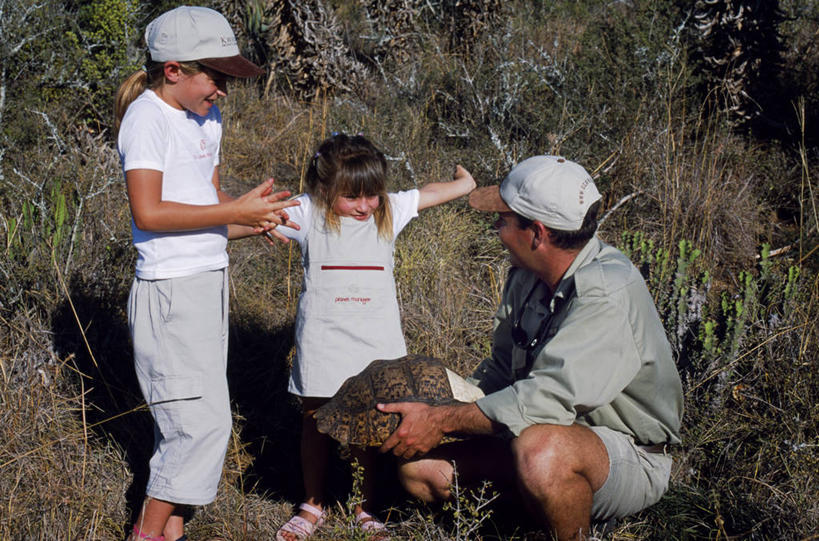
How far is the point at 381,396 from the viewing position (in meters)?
2.51

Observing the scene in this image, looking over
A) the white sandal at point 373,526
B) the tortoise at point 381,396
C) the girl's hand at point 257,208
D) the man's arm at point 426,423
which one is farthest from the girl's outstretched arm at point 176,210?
the white sandal at point 373,526

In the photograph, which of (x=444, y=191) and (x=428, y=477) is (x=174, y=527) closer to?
(x=428, y=477)

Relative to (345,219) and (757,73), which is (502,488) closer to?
(345,219)

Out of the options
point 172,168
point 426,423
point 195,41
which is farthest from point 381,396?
point 195,41

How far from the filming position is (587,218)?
8.51 ft

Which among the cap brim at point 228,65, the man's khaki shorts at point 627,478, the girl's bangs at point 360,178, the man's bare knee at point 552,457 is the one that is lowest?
the man's khaki shorts at point 627,478

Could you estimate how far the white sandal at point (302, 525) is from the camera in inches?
114

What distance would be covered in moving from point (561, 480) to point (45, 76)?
5602mm

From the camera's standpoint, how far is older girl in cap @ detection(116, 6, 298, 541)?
248 cm

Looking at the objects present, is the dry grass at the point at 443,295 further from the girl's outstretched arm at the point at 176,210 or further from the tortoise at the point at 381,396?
the girl's outstretched arm at the point at 176,210

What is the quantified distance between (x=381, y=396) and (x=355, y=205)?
2.82ft

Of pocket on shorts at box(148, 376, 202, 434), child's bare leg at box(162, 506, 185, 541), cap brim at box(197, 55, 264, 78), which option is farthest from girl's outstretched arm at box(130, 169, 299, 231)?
child's bare leg at box(162, 506, 185, 541)

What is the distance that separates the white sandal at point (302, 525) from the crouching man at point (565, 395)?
474mm

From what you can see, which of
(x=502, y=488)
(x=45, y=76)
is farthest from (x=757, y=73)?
(x=45, y=76)
